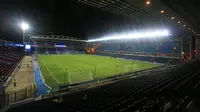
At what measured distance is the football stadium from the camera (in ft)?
17.0

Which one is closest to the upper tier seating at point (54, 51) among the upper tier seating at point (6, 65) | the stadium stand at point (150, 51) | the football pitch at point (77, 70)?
the stadium stand at point (150, 51)

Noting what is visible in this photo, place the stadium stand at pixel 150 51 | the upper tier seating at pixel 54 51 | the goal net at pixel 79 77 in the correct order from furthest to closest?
the upper tier seating at pixel 54 51 → the stadium stand at pixel 150 51 → the goal net at pixel 79 77

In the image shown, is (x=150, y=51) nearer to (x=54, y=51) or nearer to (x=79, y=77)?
(x=79, y=77)

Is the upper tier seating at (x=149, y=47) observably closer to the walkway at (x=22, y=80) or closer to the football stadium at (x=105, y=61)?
the football stadium at (x=105, y=61)

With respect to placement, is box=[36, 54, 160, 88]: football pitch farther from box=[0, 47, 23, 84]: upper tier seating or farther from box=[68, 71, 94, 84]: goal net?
box=[0, 47, 23, 84]: upper tier seating

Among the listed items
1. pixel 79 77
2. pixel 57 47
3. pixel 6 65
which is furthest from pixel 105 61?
pixel 57 47

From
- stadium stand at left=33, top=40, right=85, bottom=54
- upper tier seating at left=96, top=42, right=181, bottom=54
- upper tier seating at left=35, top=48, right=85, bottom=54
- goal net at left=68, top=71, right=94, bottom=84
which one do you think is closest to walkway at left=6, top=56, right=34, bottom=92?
goal net at left=68, top=71, right=94, bottom=84

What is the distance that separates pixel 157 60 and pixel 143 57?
424 cm

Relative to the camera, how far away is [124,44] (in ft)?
130

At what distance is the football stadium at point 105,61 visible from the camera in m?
5.18

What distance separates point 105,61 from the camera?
1123 inches

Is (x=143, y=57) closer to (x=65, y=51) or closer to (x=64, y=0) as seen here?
(x=64, y=0)

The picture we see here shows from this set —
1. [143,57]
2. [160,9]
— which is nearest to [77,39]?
[143,57]

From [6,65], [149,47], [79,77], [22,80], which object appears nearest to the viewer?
[22,80]
